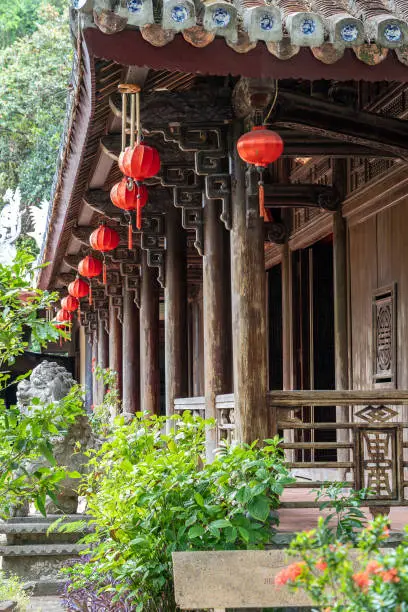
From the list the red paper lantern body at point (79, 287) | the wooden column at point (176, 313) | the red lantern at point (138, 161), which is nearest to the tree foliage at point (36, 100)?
the red paper lantern body at point (79, 287)

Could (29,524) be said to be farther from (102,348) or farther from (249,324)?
(102,348)

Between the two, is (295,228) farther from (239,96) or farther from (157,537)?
(157,537)

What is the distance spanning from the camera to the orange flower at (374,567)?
2949 mm

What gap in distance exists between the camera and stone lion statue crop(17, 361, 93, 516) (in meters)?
9.59

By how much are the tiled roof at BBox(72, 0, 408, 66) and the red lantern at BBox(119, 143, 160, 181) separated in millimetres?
1996

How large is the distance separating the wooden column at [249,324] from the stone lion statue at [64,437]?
317 centimetres

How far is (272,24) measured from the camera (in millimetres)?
5668

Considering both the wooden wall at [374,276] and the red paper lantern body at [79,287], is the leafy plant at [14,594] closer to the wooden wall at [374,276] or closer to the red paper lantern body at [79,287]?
the wooden wall at [374,276]

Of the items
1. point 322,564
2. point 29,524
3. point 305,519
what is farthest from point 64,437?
point 322,564

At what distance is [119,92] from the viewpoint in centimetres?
719

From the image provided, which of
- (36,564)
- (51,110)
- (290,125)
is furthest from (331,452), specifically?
(51,110)

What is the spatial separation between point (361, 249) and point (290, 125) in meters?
2.61

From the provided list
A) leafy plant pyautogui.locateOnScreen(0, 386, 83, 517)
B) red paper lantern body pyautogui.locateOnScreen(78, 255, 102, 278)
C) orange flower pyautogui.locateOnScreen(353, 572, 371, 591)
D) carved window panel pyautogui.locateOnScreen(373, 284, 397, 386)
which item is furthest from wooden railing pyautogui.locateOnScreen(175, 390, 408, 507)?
red paper lantern body pyautogui.locateOnScreen(78, 255, 102, 278)

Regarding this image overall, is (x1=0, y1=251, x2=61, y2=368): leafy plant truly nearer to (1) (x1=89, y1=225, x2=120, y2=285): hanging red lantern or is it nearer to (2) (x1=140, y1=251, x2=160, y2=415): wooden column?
(1) (x1=89, y1=225, x2=120, y2=285): hanging red lantern
